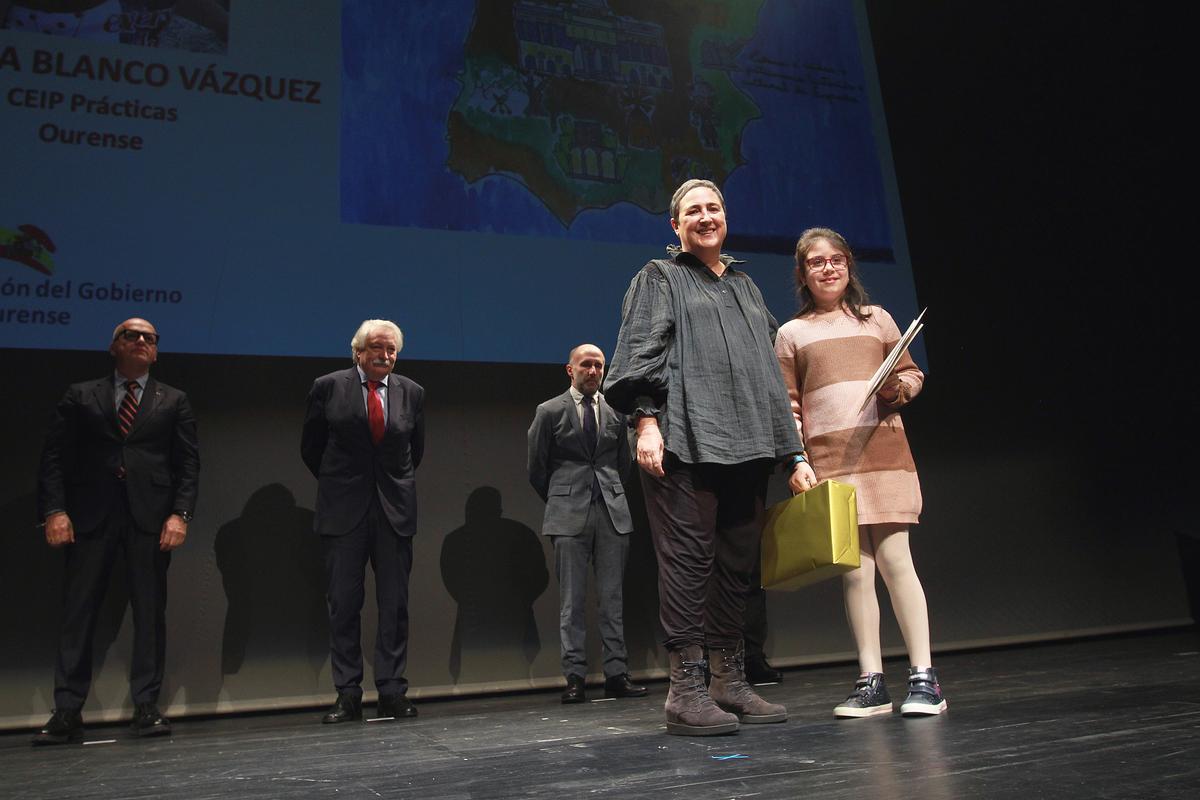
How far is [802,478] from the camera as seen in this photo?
2250mm

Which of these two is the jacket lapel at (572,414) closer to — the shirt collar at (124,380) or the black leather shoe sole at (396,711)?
the black leather shoe sole at (396,711)

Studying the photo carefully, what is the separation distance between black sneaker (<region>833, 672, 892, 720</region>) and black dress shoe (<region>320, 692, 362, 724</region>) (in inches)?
64.4

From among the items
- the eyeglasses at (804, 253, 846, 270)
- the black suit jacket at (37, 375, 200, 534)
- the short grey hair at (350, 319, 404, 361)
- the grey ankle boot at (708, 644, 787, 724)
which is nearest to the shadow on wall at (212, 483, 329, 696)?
the black suit jacket at (37, 375, 200, 534)

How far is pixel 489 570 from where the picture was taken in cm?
404

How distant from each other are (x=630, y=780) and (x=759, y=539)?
2.67ft

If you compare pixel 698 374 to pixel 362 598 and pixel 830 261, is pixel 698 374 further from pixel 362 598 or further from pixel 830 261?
pixel 362 598

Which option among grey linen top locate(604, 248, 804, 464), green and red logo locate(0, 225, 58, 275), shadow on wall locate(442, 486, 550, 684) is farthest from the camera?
shadow on wall locate(442, 486, 550, 684)

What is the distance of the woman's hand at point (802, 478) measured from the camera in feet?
7.35

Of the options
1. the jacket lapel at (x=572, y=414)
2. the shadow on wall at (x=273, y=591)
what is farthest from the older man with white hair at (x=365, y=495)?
the jacket lapel at (x=572, y=414)

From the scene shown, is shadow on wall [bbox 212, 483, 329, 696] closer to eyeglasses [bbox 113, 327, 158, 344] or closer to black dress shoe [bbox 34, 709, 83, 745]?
black dress shoe [bbox 34, 709, 83, 745]

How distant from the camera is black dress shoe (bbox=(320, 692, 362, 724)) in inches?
122

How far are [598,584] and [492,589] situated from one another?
530mm

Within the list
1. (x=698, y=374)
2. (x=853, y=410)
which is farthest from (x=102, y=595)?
(x=853, y=410)

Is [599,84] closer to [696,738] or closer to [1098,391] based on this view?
[696,738]
